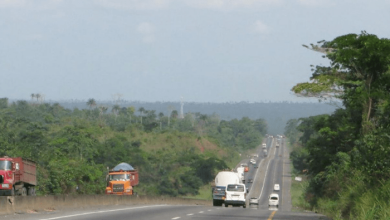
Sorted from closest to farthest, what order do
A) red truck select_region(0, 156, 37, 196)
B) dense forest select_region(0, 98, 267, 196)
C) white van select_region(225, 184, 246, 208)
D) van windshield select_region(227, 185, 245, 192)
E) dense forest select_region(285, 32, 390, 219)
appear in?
1. dense forest select_region(285, 32, 390, 219)
2. red truck select_region(0, 156, 37, 196)
3. white van select_region(225, 184, 246, 208)
4. van windshield select_region(227, 185, 245, 192)
5. dense forest select_region(0, 98, 267, 196)

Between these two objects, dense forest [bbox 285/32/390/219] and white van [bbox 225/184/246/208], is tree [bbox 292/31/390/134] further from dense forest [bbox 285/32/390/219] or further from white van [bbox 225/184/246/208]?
white van [bbox 225/184/246/208]

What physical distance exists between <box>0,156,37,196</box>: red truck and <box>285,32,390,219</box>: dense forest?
1651cm

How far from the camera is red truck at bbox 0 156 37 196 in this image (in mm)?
38844

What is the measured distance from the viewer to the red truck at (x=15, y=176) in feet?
127

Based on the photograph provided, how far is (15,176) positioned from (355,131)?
79.5ft

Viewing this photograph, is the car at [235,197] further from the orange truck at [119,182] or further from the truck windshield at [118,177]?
the truck windshield at [118,177]

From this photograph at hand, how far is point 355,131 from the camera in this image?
170 feet

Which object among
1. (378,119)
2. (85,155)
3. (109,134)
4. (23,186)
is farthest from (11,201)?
(109,134)

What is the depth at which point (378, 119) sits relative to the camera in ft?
139

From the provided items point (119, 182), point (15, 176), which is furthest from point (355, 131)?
point (15, 176)

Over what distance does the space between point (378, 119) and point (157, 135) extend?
14281 cm

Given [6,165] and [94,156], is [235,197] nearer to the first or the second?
[6,165]

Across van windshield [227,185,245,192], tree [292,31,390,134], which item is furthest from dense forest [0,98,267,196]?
tree [292,31,390,134]

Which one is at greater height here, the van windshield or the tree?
the tree
